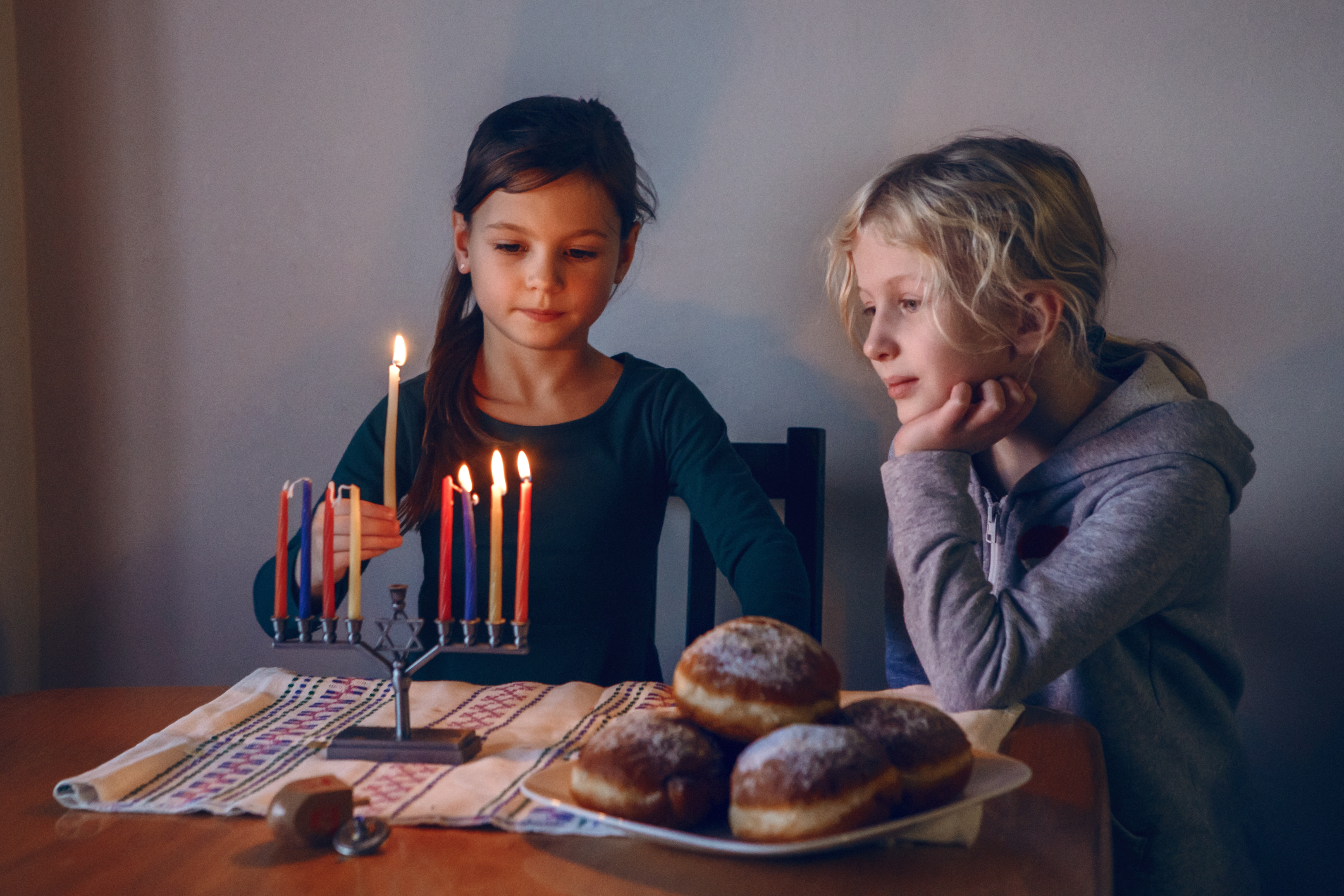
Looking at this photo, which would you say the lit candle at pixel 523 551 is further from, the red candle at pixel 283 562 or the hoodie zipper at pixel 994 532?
the hoodie zipper at pixel 994 532

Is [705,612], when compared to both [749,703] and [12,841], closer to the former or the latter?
[749,703]

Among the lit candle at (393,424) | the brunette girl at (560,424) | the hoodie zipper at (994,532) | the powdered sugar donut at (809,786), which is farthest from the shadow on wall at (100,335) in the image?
the powdered sugar donut at (809,786)

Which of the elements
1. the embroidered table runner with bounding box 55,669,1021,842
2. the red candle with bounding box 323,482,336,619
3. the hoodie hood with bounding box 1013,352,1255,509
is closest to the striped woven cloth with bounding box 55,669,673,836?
the embroidered table runner with bounding box 55,669,1021,842

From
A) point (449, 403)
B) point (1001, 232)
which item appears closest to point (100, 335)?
point (449, 403)

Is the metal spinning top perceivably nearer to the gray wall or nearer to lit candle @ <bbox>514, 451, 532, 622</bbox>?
→ lit candle @ <bbox>514, 451, 532, 622</bbox>

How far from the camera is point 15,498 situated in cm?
157

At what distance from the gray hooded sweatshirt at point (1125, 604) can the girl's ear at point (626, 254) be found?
43cm

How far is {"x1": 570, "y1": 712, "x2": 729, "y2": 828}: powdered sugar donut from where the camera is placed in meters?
0.56

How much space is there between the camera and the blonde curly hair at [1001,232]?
3.34 ft

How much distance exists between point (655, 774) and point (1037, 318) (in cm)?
71

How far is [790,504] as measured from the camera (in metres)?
1.33

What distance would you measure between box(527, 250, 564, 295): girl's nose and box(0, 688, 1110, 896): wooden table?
0.65m

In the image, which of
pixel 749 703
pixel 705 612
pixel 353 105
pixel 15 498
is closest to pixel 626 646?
pixel 705 612

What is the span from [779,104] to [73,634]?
56.2 inches
